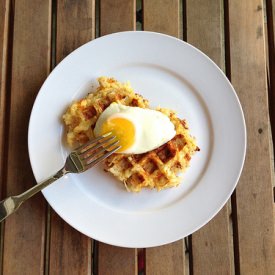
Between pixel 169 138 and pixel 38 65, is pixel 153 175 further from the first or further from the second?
pixel 38 65

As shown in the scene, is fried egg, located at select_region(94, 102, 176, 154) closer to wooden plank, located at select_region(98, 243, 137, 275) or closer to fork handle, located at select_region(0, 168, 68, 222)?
fork handle, located at select_region(0, 168, 68, 222)

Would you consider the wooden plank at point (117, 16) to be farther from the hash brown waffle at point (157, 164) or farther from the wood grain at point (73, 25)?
the hash brown waffle at point (157, 164)

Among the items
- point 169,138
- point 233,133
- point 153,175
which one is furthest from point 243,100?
point 153,175

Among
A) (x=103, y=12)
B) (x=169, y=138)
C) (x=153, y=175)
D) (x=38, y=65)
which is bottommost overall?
(x=153, y=175)

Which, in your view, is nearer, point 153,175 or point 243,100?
point 153,175

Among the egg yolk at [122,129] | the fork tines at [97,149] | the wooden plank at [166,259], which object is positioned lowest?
the wooden plank at [166,259]

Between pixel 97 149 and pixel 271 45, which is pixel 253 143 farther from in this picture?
pixel 97 149

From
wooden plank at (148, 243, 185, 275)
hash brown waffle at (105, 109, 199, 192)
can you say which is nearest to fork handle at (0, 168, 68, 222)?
hash brown waffle at (105, 109, 199, 192)

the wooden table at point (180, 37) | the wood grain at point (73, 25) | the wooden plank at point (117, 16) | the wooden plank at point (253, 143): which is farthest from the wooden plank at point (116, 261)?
the wooden plank at point (117, 16)
